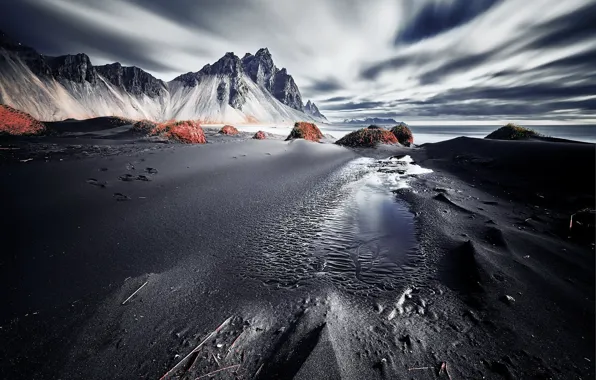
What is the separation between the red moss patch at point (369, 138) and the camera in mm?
19072

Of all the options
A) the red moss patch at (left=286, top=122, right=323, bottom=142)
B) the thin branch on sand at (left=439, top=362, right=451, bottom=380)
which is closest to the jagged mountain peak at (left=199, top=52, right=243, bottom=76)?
the red moss patch at (left=286, top=122, right=323, bottom=142)

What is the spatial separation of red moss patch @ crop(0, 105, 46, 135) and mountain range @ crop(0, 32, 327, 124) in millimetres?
72084

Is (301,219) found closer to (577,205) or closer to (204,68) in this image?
(577,205)

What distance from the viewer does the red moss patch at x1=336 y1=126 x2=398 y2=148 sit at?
19072 mm

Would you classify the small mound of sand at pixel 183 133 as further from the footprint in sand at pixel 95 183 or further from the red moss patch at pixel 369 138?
the red moss patch at pixel 369 138

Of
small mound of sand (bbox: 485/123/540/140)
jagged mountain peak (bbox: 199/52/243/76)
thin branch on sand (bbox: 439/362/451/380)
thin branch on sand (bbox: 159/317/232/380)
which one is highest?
jagged mountain peak (bbox: 199/52/243/76)

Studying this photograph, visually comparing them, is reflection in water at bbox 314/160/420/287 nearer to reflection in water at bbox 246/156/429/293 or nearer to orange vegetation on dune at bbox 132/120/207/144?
reflection in water at bbox 246/156/429/293

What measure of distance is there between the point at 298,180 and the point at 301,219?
119 inches

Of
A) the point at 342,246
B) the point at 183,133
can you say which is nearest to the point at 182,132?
the point at 183,133

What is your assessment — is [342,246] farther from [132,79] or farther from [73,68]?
[132,79]

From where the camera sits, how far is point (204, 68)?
147750 millimetres

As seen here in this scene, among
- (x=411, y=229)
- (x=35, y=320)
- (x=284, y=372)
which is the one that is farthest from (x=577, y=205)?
(x=35, y=320)

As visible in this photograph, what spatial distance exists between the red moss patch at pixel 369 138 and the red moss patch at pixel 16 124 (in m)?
19.8

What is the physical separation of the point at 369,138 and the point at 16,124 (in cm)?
2211
